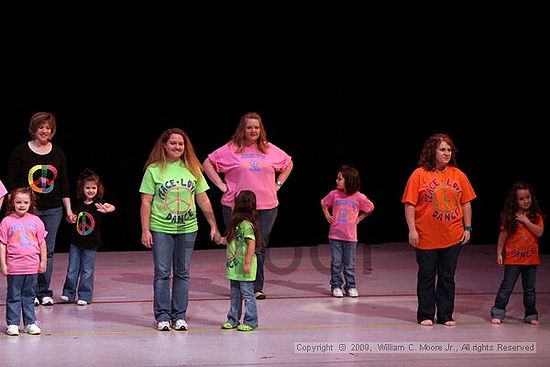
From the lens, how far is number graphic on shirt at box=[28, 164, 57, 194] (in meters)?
7.66

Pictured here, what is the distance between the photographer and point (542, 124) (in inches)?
442

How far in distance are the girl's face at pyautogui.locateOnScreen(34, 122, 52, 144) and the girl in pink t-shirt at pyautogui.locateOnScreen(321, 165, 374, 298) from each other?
96.1 inches

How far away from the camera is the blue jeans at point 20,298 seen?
676cm

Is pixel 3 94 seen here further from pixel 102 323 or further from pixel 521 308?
pixel 521 308

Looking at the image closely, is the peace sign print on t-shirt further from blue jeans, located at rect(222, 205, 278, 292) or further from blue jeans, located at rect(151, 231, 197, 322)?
blue jeans, located at rect(222, 205, 278, 292)

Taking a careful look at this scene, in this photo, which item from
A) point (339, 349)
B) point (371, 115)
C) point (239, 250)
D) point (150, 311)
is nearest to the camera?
point (339, 349)

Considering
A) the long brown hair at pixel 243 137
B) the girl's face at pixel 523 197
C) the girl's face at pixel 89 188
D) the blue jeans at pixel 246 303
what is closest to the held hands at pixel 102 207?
the girl's face at pixel 89 188

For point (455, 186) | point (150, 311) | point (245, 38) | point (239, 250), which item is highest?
point (245, 38)

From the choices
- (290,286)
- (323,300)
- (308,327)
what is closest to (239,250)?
(308,327)

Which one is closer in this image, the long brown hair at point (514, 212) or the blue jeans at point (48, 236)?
the long brown hair at point (514, 212)

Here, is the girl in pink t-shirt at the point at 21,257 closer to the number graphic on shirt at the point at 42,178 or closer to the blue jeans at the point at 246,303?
the number graphic on shirt at the point at 42,178

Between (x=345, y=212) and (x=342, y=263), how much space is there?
0.43m

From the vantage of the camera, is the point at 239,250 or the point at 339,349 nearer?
the point at 339,349

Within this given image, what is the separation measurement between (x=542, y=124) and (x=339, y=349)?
5733 millimetres
